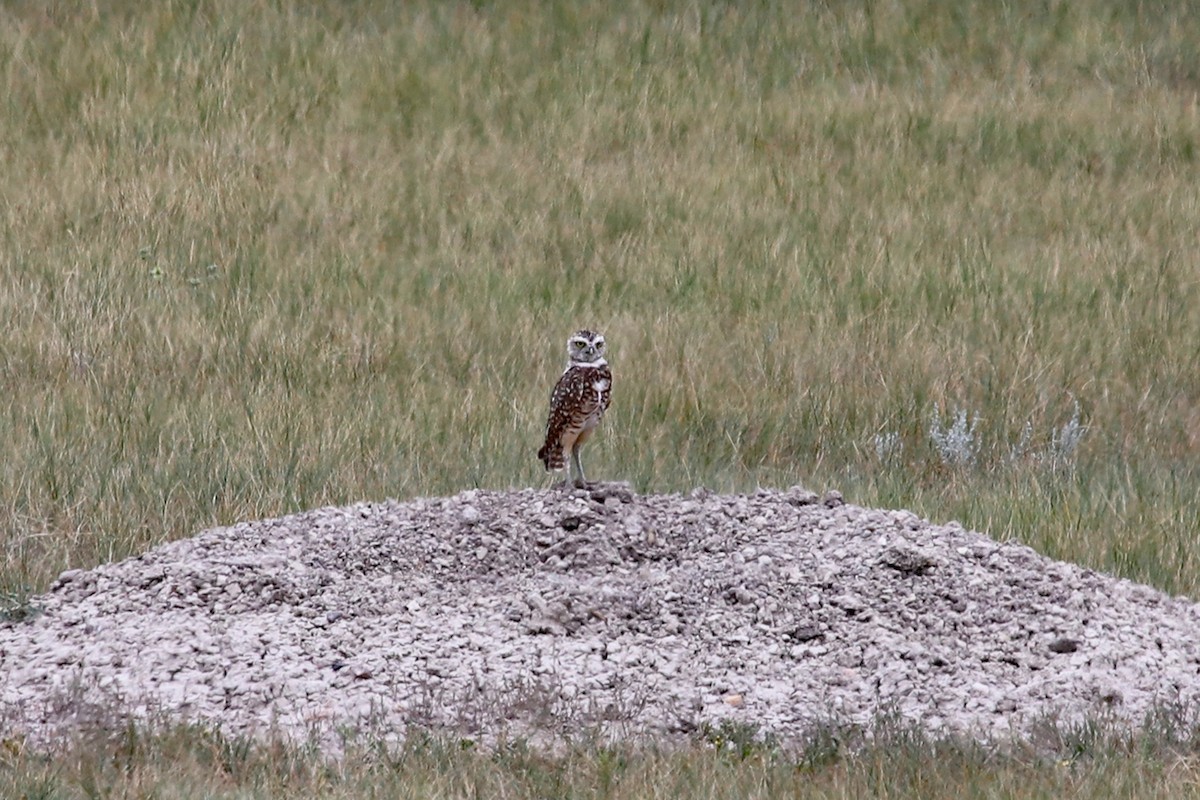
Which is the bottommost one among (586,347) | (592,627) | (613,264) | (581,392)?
(592,627)

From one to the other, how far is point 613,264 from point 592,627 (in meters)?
6.81

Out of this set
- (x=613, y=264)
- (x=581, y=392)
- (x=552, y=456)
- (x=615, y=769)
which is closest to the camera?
(x=615, y=769)

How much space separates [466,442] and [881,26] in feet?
36.8

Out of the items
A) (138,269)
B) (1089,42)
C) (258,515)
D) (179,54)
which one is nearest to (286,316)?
(138,269)

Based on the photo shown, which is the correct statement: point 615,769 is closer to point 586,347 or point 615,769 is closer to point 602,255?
point 586,347

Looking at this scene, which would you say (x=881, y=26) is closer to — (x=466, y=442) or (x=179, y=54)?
(x=179, y=54)

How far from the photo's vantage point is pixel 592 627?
257 inches

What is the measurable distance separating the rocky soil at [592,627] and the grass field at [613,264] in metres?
0.50

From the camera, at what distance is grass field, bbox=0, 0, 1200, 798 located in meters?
8.59

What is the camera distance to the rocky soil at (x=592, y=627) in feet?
19.1

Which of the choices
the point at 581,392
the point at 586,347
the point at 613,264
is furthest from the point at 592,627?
the point at 613,264

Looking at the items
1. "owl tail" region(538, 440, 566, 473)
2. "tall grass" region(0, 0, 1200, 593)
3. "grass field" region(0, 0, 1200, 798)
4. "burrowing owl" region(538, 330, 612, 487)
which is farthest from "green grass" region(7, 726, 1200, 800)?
"tall grass" region(0, 0, 1200, 593)

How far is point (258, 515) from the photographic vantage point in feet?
26.6

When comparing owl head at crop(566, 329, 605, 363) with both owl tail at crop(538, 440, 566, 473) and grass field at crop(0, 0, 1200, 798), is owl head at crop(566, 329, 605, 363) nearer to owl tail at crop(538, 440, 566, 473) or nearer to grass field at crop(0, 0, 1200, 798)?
owl tail at crop(538, 440, 566, 473)
